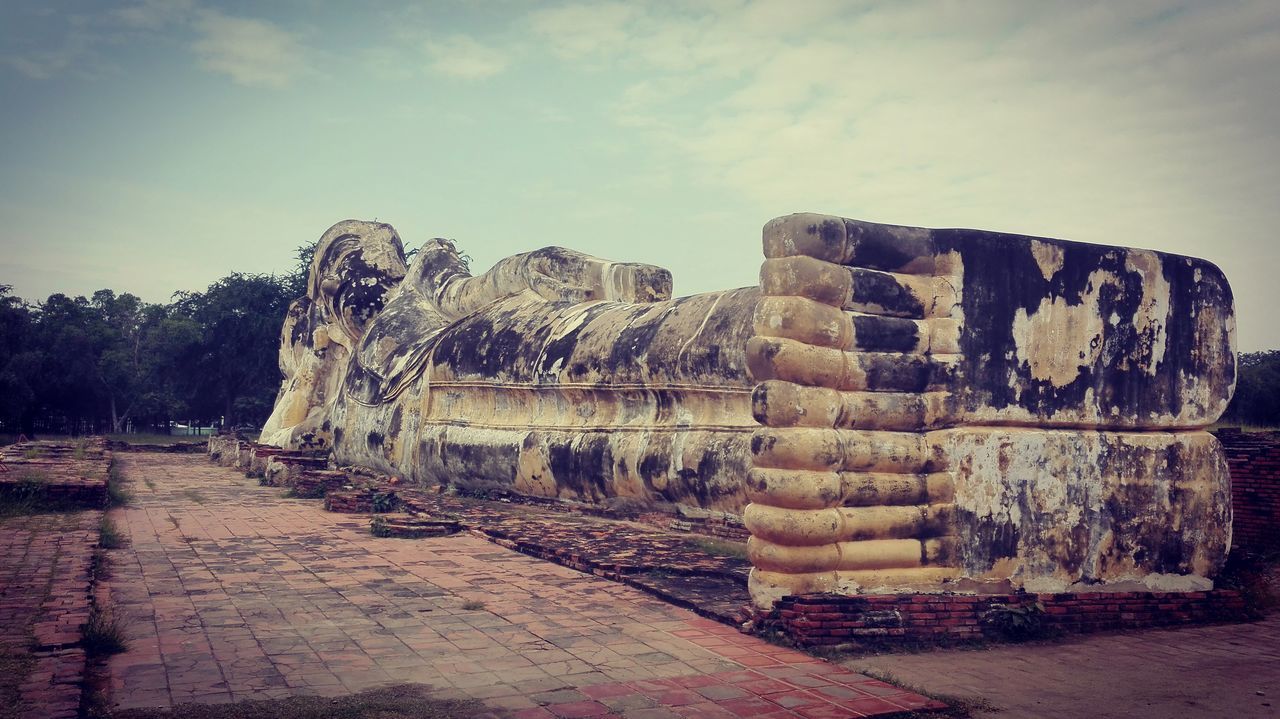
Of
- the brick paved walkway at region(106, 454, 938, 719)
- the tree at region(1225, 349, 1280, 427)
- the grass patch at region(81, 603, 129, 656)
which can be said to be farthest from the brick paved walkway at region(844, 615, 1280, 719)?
the tree at region(1225, 349, 1280, 427)

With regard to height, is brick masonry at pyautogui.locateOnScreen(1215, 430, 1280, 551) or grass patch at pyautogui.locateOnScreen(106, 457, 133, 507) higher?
brick masonry at pyautogui.locateOnScreen(1215, 430, 1280, 551)

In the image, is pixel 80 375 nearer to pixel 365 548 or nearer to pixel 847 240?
pixel 365 548

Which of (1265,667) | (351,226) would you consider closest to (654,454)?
(1265,667)

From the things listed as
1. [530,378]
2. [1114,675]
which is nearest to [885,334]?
[1114,675]

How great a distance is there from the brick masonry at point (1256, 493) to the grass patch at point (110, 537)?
6690 mm

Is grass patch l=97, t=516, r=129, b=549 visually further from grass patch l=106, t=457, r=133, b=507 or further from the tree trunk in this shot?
the tree trunk

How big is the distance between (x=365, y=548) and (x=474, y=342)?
11.4ft

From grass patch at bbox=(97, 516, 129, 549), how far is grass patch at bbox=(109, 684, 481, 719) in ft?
10.4

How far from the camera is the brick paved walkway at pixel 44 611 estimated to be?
2.85m

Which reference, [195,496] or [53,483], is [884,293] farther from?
[195,496]

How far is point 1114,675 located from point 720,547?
2.56 metres

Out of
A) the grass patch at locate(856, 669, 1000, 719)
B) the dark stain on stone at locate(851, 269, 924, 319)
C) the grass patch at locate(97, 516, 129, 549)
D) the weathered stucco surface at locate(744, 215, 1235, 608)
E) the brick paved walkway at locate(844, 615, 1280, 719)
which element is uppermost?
the dark stain on stone at locate(851, 269, 924, 319)

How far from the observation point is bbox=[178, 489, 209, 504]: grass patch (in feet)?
28.0

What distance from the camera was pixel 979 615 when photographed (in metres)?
4.28
